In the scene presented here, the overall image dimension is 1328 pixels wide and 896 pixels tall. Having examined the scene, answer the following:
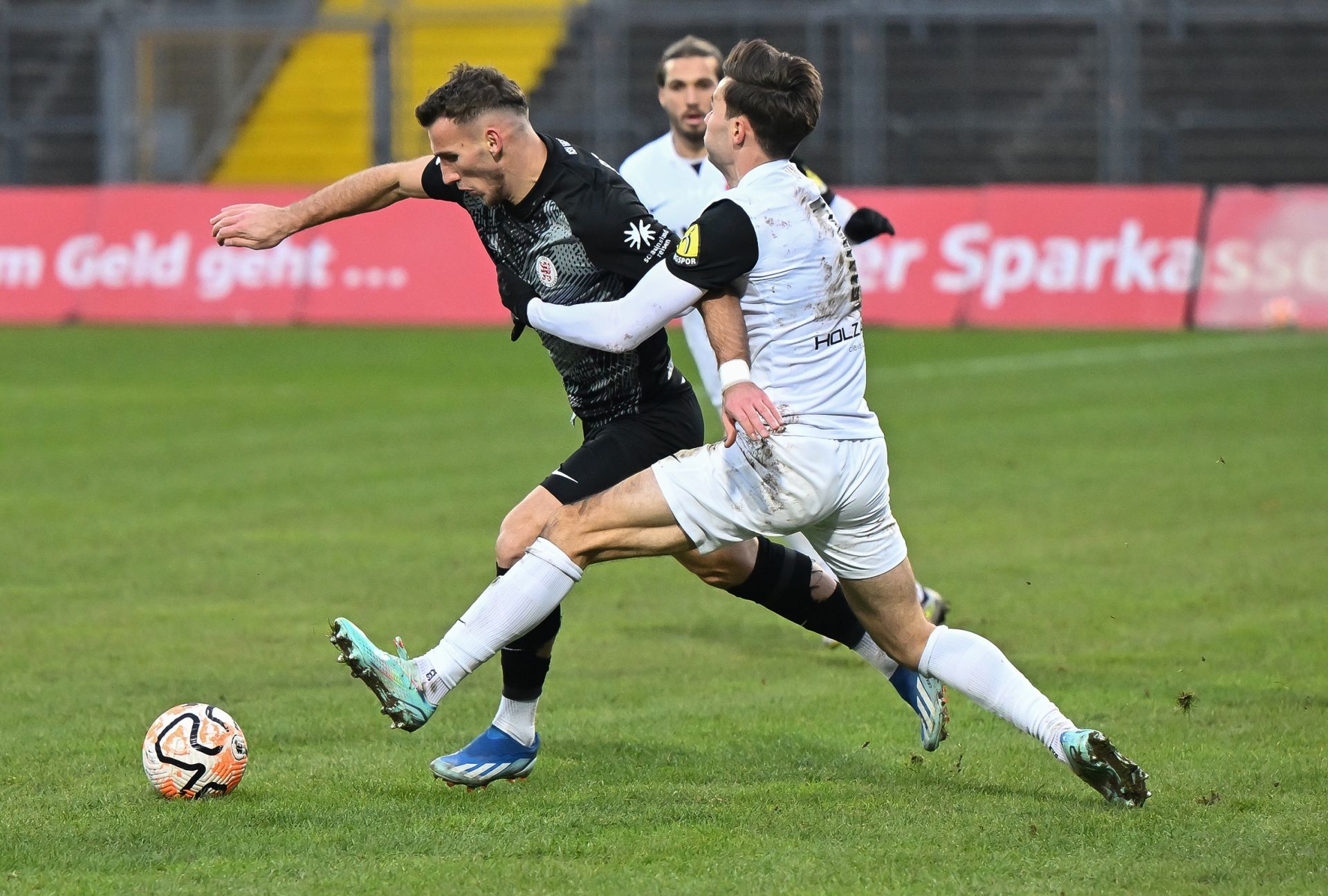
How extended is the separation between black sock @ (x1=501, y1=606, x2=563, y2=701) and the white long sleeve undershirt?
3.10 ft

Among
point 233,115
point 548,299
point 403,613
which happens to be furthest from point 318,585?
point 233,115

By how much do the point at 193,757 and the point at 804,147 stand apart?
22252 millimetres

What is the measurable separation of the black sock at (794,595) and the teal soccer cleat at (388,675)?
4.16 ft

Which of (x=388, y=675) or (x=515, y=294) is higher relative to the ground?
(x=515, y=294)

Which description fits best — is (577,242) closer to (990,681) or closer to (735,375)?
(735,375)

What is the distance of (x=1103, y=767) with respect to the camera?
5.46m

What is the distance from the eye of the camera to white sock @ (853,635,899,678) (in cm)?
636

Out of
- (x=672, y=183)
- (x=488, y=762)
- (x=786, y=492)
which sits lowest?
(x=488, y=762)

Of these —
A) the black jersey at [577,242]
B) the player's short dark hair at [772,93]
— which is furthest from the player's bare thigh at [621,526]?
the player's short dark hair at [772,93]

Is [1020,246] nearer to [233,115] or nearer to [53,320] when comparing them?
[53,320]

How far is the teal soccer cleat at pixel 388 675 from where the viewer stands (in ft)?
17.6

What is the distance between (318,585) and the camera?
9.41 meters

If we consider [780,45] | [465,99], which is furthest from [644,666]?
[780,45]

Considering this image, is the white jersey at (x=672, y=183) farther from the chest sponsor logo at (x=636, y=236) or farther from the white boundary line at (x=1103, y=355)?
the white boundary line at (x=1103, y=355)
